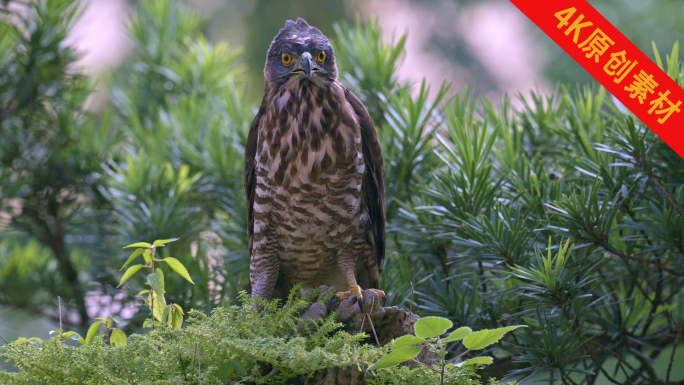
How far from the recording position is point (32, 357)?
2.41ft

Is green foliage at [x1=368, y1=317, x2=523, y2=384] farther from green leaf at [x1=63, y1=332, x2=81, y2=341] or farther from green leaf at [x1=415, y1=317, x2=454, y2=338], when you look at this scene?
green leaf at [x1=63, y1=332, x2=81, y2=341]

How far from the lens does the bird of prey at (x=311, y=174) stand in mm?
1229

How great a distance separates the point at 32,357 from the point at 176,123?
1.35 metres

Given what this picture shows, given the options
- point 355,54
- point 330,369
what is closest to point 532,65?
point 355,54

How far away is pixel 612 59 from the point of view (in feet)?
4.18

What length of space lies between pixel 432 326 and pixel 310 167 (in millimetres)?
662

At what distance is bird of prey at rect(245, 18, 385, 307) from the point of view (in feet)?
4.03

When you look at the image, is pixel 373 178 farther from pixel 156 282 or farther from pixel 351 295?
pixel 156 282

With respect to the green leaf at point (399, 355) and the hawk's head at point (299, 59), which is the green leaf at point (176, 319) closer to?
the green leaf at point (399, 355)

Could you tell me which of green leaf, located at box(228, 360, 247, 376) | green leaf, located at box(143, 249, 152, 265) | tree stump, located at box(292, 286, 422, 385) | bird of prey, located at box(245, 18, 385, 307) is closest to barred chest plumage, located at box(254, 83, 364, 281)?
bird of prey, located at box(245, 18, 385, 307)

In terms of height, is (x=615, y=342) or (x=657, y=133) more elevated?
(x=657, y=133)

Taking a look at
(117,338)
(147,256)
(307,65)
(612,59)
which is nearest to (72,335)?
(117,338)

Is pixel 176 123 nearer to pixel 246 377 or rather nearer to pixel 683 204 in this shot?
pixel 246 377

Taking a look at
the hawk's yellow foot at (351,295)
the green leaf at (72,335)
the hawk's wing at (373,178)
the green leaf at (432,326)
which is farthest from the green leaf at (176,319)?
the hawk's wing at (373,178)
